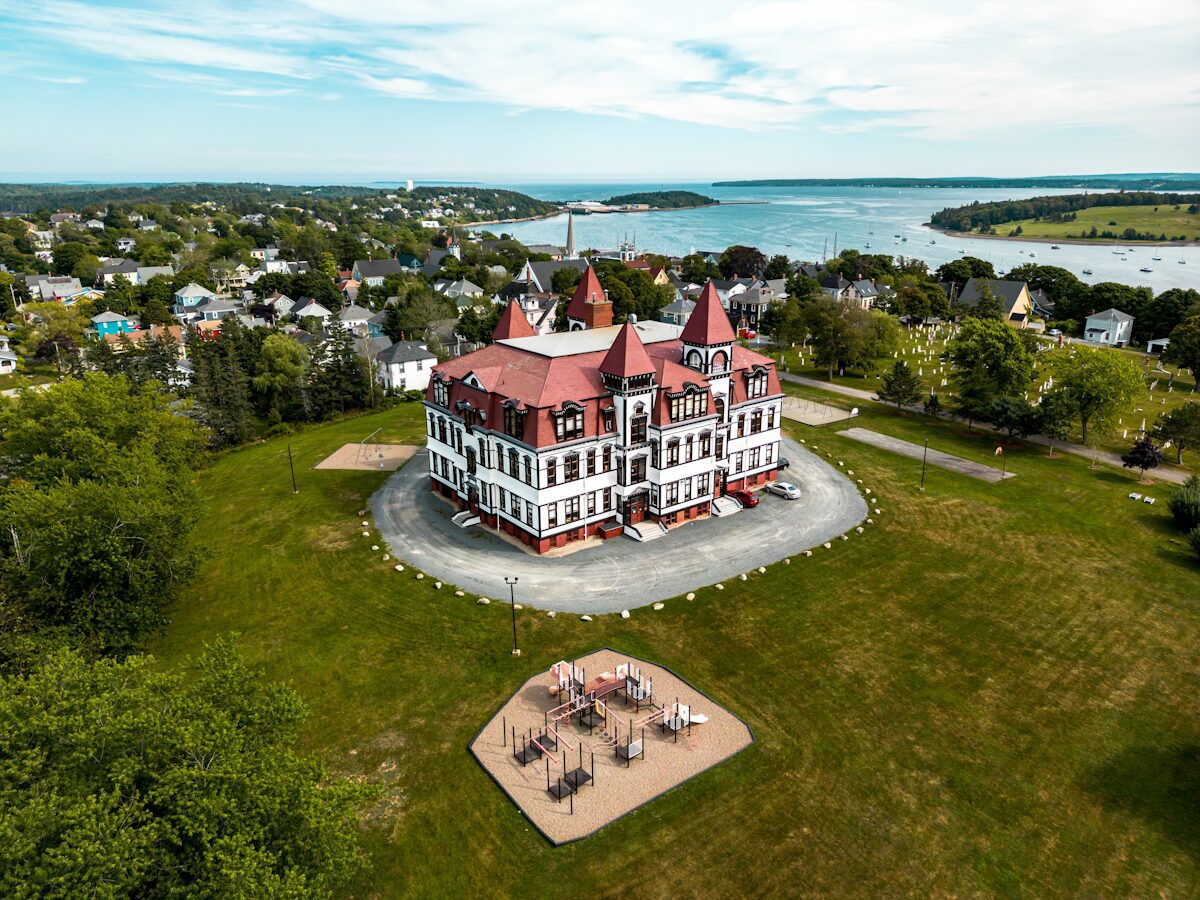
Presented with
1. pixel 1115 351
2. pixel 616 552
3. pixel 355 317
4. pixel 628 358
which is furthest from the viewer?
pixel 355 317

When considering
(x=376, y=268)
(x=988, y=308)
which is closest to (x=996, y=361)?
(x=988, y=308)

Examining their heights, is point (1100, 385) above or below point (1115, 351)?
below

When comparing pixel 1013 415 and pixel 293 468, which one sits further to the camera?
pixel 1013 415

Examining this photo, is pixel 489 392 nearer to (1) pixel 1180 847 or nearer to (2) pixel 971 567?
(2) pixel 971 567

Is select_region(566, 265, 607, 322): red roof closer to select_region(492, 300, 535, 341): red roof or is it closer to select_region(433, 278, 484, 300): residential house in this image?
select_region(492, 300, 535, 341): red roof

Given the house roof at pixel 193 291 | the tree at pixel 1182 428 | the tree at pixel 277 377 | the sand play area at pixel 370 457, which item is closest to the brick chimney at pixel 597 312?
the sand play area at pixel 370 457

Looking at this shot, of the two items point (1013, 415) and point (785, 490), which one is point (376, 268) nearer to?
point (785, 490)

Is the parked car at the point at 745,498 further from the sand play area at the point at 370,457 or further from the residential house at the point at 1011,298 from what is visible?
the residential house at the point at 1011,298
